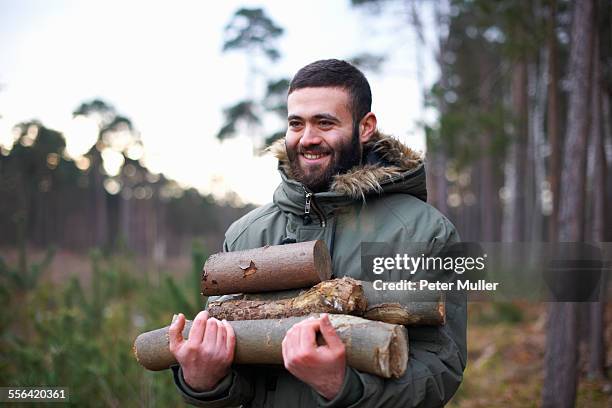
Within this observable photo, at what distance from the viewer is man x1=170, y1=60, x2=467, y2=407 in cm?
175

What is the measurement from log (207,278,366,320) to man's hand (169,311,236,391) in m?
0.14

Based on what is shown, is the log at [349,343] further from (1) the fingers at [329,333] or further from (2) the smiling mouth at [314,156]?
(2) the smiling mouth at [314,156]

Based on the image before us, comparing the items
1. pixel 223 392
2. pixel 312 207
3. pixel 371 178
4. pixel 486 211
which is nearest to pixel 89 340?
pixel 223 392

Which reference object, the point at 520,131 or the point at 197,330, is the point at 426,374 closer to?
the point at 197,330

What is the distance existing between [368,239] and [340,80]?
2.27 ft

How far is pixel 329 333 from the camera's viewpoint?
5.51ft

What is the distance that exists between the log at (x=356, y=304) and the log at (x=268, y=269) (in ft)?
0.21

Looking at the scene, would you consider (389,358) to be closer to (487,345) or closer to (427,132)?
(487,345)

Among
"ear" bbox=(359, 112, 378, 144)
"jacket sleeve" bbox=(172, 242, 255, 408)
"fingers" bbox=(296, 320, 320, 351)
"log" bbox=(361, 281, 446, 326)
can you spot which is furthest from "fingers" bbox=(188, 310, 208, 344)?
"ear" bbox=(359, 112, 378, 144)

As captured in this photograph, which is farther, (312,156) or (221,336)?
(312,156)

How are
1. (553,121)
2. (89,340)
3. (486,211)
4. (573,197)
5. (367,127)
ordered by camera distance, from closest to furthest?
(367,127) < (573,197) < (89,340) < (553,121) < (486,211)

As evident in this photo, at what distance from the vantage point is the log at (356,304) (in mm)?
1872

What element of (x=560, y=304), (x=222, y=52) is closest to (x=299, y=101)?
(x=560, y=304)

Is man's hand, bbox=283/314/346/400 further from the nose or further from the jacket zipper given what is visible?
the nose
